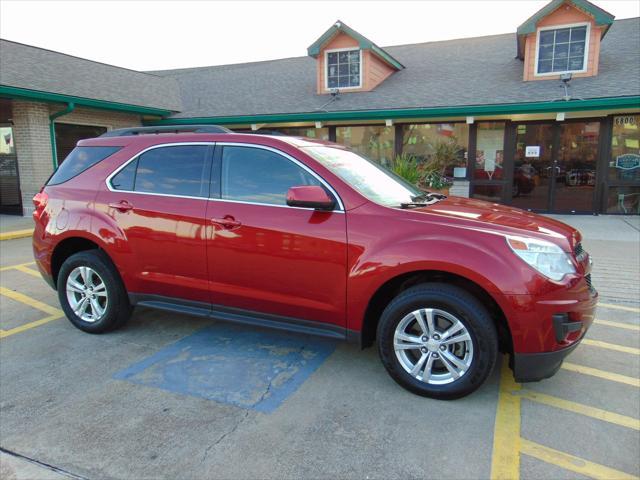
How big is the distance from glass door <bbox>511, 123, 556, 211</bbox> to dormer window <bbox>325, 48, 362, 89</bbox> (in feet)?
16.9

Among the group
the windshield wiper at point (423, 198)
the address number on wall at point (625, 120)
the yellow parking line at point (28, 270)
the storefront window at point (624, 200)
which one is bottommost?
the yellow parking line at point (28, 270)

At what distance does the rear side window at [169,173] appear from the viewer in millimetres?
3752

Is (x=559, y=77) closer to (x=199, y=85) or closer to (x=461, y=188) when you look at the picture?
(x=461, y=188)

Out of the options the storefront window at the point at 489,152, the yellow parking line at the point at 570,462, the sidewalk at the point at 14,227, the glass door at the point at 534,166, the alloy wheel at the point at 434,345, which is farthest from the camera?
the storefront window at the point at 489,152

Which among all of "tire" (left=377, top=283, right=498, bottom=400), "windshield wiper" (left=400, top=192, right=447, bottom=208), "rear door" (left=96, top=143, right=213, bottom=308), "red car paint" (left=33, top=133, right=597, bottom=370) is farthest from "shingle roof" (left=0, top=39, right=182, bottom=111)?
"tire" (left=377, top=283, right=498, bottom=400)

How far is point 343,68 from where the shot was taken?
14500 millimetres

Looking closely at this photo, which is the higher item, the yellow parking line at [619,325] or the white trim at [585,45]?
the white trim at [585,45]

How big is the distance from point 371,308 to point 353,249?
18.1 inches

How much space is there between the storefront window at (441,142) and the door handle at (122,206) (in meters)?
→ 10.2

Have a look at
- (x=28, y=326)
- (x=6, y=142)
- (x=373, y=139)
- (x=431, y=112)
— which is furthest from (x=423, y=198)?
(x=6, y=142)

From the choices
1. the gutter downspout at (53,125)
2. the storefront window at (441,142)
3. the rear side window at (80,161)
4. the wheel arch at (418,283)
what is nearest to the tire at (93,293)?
the rear side window at (80,161)

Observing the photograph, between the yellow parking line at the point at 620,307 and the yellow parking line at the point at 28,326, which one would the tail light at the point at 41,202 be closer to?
the yellow parking line at the point at 28,326

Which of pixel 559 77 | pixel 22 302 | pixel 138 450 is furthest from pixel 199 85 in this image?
pixel 138 450

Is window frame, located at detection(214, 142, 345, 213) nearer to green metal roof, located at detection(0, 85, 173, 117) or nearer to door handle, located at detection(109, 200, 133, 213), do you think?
door handle, located at detection(109, 200, 133, 213)
